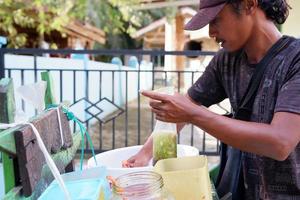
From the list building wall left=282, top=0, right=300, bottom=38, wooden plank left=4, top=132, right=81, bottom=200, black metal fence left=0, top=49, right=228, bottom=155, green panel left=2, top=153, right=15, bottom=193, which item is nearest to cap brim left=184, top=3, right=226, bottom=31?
wooden plank left=4, top=132, right=81, bottom=200

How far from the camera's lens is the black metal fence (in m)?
4.23

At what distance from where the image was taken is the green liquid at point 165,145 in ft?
4.31

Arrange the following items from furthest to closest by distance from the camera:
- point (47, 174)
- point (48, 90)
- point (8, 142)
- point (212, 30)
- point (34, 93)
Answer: point (48, 90) < point (212, 30) < point (34, 93) < point (47, 174) < point (8, 142)

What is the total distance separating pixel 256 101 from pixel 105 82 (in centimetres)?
926

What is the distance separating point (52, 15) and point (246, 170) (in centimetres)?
1055

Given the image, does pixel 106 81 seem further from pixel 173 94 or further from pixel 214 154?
pixel 173 94

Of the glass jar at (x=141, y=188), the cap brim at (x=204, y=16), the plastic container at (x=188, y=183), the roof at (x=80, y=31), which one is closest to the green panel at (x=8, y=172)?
the glass jar at (x=141, y=188)

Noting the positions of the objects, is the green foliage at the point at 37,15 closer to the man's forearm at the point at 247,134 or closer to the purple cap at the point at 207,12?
the purple cap at the point at 207,12

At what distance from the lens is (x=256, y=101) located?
1.38 meters

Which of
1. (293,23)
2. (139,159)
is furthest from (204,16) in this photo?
(293,23)

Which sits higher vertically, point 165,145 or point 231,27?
point 231,27

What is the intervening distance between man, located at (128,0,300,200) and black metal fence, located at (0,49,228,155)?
2.10 meters

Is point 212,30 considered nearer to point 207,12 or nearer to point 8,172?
point 207,12

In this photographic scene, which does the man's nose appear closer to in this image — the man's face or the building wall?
the man's face
